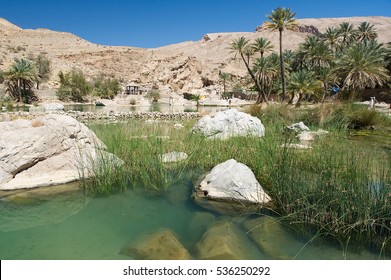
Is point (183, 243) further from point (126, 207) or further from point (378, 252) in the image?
point (378, 252)

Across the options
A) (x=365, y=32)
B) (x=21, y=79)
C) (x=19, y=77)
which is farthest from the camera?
(x=365, y=32)

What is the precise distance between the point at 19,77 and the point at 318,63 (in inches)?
1151

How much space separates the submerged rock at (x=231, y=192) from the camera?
374cm

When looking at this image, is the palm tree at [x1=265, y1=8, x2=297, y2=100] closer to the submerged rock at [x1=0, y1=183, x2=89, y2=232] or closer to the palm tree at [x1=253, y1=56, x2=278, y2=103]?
the palm tree at [x1=253, y1=56, x2=278, y2=103]

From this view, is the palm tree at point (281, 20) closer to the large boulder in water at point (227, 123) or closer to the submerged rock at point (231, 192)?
→ the large boulder in water at point (227, 123)

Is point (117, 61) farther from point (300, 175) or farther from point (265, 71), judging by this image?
point (300, 175)

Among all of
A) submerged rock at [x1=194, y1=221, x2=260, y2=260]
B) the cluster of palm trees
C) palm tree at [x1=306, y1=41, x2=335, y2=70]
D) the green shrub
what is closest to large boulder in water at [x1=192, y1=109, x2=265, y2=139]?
submerged rock at [x1=194, y1=221, x2=260, y2=260]

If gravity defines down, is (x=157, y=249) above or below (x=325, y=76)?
below

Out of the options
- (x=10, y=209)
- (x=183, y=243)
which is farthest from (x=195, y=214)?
(x=10, y=209)

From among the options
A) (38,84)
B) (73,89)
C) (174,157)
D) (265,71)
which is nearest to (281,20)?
(265,71)

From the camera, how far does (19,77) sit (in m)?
29.6

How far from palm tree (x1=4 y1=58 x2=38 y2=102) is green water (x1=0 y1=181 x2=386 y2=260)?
30.1 metres

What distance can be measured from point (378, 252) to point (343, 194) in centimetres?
58

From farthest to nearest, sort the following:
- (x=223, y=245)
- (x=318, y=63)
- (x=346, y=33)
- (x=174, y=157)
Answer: (x=346, y=33) → (x=318, y=63) → (x=174, y=157) → (x=223, y=245)
